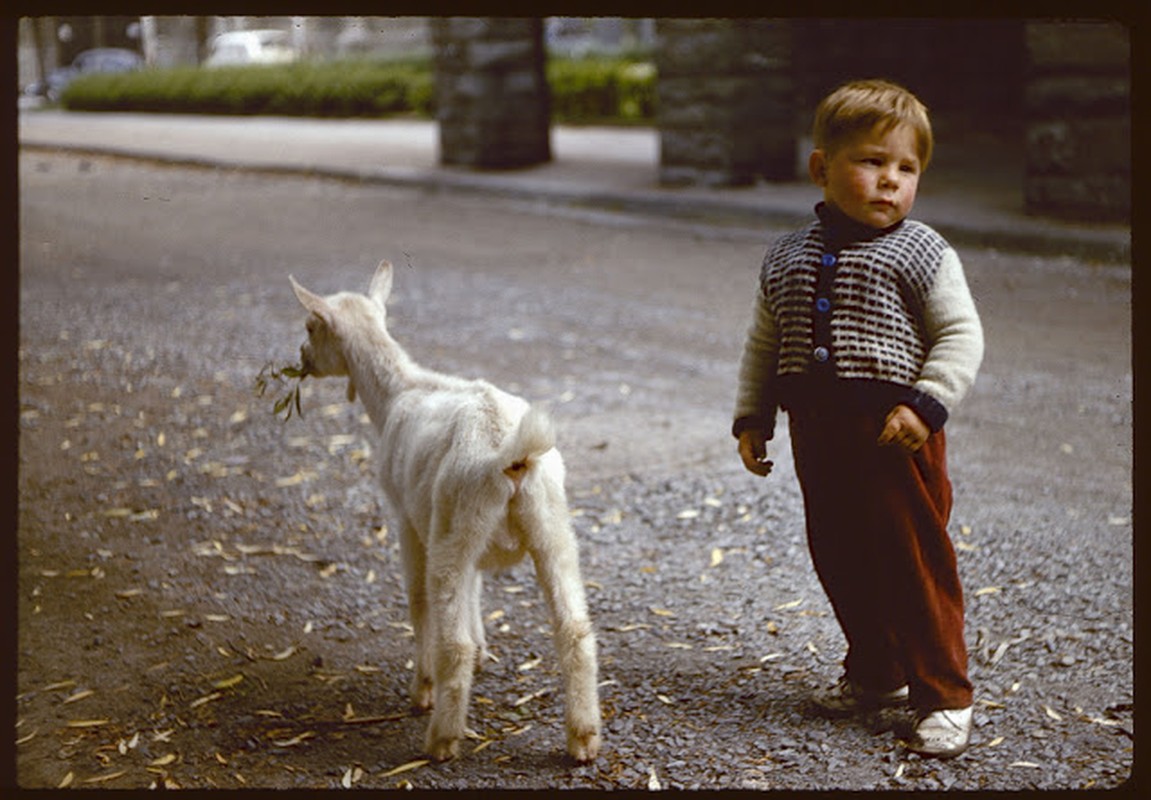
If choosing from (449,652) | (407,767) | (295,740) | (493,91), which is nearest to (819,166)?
(449,652)

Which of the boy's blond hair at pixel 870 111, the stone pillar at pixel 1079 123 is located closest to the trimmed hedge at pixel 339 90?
the stone pillar at pixel 1079 123

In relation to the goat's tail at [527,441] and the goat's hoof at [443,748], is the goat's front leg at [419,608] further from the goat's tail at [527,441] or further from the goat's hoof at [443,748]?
the goat's tail at [527,441]

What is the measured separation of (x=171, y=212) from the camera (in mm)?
8789

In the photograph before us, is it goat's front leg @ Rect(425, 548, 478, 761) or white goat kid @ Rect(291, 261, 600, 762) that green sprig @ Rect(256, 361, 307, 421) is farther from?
goat's front leg @ Rect(425, 548, 478, 761)

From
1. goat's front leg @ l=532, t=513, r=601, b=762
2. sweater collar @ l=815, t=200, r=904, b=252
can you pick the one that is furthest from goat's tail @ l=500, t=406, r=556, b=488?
sweater collar @ l=815, t=200, r=904, b=252

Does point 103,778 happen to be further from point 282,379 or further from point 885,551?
point 885,551

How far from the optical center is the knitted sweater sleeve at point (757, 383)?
2758 millimetres

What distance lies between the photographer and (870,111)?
2.31 metres

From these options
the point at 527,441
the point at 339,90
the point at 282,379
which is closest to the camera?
the point at 527,441

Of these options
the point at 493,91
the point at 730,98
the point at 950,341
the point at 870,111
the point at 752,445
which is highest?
the point at 493,91

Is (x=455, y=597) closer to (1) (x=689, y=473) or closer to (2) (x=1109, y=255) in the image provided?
(1) (x=689, y=473)

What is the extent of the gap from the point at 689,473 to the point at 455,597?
2346 mm

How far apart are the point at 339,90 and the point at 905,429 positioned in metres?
23.5

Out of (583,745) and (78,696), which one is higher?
(583,745)
